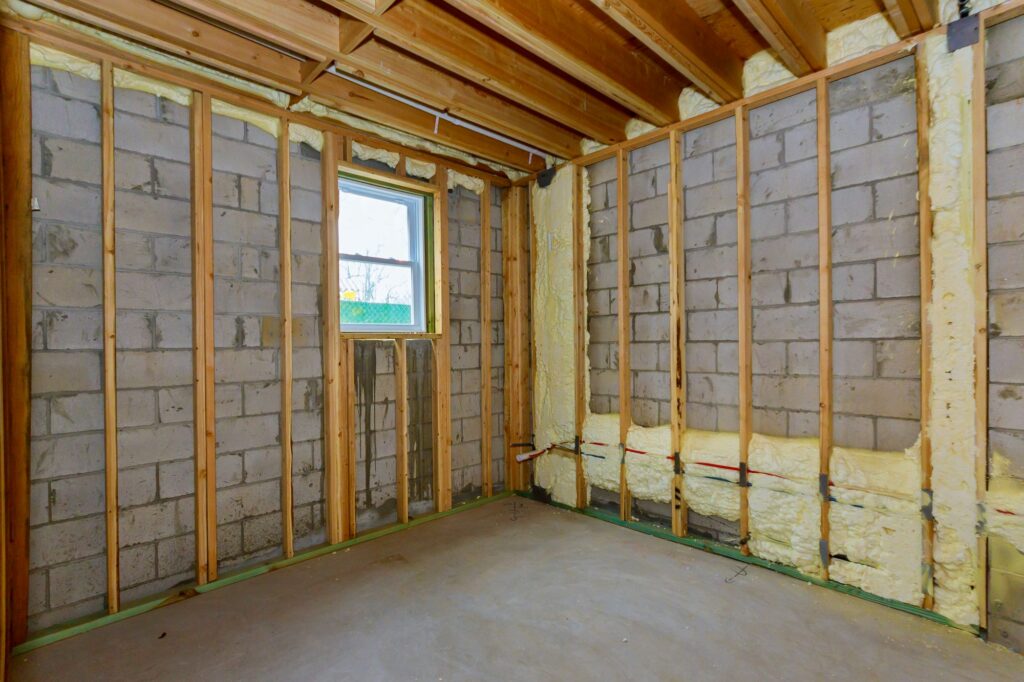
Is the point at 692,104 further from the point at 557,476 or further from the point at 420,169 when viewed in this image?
the point at 557,476

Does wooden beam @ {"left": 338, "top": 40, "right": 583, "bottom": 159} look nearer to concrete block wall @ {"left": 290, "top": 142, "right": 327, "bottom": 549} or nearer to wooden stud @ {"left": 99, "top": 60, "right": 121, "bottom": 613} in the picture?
concrete block wall @ {"left": 290, "top": 142, "right": 327, "bottom": 549}

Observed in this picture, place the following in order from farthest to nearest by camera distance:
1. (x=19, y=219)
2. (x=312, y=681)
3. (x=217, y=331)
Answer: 1. (x=217, y=331)
2. (x=19, y=219)
3. (x=312, y=681)

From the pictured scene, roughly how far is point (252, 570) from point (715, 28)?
12.0ft

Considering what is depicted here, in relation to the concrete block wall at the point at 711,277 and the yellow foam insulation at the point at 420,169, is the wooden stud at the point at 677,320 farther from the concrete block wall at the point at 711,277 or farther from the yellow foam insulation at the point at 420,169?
the yellow foam insulation at the point at 420,169

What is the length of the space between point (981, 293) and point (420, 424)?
9.94 ft

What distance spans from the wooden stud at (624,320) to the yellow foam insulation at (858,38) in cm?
120

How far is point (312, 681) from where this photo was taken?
5.90 feet

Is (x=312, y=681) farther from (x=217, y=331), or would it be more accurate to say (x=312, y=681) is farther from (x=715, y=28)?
(x=715, y=28)

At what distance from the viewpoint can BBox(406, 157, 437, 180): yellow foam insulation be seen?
3.34 metres

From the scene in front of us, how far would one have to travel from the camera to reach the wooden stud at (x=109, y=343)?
2.22 meters

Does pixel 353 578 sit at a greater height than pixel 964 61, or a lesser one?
lesser

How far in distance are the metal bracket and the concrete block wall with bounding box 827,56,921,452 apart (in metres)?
0.16

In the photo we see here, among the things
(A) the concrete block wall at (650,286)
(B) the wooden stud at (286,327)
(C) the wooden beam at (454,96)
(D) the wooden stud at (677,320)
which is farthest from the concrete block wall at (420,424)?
(D) the wooden stud at (677,320)

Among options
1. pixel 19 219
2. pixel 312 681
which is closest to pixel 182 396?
pixel 19 219
